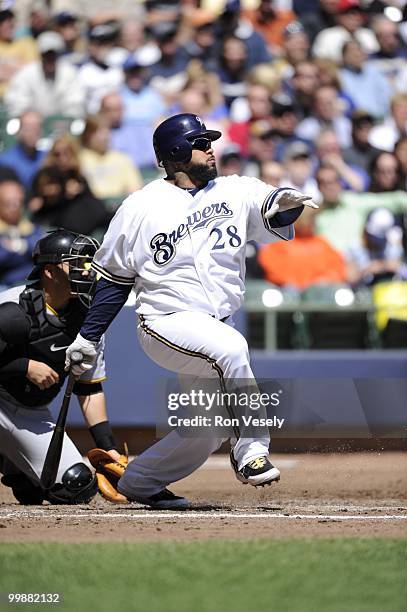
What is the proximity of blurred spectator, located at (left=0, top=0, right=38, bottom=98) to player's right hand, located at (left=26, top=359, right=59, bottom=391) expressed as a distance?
20.1 ft

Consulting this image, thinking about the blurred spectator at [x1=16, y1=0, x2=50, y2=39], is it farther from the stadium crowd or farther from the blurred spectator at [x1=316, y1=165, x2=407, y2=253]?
the blurred spectator at [x1=316, y1=165, x2=407, y2=253]

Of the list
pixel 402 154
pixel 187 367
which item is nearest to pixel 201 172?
pixel 187 367

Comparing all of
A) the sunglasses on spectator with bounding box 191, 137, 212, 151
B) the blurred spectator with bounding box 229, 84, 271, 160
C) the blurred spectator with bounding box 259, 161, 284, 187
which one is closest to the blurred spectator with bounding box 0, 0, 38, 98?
the blurred spectator with bounding box 229, 84, 271, 160

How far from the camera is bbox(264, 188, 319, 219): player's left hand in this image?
5406 millimetres

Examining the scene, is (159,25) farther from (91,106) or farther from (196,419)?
(196,419)

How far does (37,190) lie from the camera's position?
9609 mm

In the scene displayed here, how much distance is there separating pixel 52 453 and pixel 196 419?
0.73 m

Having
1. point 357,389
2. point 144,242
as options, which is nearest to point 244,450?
point 144,242

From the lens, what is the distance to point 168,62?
11.8 metres

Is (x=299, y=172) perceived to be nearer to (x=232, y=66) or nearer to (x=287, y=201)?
(x=232, y=66)

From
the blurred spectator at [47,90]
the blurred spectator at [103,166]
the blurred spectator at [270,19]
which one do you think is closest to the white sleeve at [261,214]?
the blurred spectator at [103,166]

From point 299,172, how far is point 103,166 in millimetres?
1698

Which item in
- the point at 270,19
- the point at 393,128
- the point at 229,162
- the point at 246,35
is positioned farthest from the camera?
the point at 270,19

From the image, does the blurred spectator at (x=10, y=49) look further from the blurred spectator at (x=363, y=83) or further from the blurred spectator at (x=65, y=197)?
the blurred spectator at (x=363, y=83)
